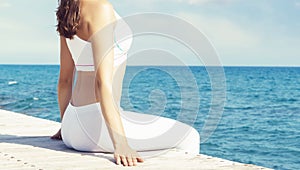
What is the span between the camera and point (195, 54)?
11.1 ft

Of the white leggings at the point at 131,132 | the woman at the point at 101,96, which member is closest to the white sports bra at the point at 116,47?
the woman at the point at 101,96

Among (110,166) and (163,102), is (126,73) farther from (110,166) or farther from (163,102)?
(110,166)

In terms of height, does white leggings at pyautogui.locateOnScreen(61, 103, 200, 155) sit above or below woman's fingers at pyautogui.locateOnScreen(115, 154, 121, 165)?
above

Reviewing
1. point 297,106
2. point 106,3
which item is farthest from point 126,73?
point 297,106

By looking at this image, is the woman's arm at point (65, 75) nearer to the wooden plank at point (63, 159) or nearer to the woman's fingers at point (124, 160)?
the wooden plank at point (63, 159)

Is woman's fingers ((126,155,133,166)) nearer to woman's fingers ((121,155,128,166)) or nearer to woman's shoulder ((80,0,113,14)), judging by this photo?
woman's fingers ((121,155,128,166))

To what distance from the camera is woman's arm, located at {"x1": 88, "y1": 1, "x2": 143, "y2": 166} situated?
135 inches

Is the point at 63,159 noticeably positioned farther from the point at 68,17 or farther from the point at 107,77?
the point at 68,17

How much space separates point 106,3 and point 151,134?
0.84 metres

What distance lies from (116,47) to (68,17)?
33 cm

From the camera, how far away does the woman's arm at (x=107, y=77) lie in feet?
11.3

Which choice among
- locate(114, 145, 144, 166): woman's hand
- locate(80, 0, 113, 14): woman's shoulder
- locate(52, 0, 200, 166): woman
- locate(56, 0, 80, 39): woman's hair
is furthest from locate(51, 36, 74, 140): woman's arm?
locate(114, 145, 144, 166): woman's hand

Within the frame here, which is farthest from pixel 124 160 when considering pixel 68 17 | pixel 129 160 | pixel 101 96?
pixel 68 17

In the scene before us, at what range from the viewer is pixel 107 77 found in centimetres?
345
